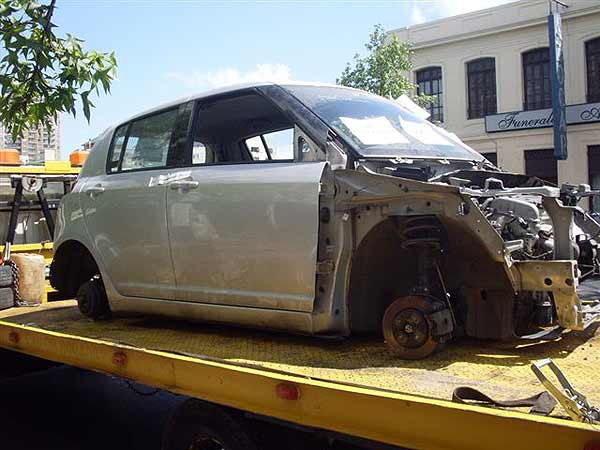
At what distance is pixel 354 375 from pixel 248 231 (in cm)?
111

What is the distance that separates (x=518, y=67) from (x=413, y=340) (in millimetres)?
21019

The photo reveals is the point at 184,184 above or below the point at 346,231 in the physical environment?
above

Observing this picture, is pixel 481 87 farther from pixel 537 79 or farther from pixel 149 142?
pixel 149 142

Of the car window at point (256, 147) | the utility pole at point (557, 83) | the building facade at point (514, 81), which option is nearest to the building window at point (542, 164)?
the building facade at point (514, 81)

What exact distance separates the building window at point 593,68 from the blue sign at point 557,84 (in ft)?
3.23

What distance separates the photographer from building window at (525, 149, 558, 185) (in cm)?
2162

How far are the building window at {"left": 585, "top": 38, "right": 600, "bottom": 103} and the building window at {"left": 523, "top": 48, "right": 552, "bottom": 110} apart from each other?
1232mm

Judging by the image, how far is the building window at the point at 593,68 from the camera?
2067cm

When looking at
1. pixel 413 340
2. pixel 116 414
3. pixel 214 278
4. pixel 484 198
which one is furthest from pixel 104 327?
pixel 484 198

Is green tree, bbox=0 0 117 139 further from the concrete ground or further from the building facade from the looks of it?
the building facade

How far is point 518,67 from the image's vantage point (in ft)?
72.7

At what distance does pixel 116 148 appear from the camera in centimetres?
490

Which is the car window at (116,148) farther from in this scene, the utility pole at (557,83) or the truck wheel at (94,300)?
the utility pole at (557,83)

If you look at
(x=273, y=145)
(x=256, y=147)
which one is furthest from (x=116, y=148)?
(x=273, y=145)
